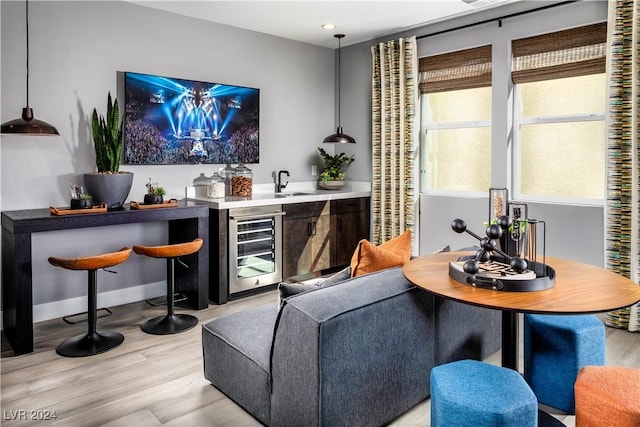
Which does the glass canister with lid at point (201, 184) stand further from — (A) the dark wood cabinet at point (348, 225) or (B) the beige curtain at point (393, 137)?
(B) the beige curtain at point (393, 137)

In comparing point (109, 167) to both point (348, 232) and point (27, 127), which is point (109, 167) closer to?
point (27, 127)

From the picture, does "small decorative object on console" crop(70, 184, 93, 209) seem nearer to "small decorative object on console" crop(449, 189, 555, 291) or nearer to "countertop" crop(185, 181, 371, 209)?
"countertop" crop(185, 181, 371, 209)

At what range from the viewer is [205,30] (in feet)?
14.5

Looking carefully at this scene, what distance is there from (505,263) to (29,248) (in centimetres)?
286

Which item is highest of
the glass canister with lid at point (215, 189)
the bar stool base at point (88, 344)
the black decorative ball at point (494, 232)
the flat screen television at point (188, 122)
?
the flat screen television at point (188, 122)

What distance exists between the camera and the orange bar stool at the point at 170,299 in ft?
11.0

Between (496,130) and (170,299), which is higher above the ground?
(496,130)

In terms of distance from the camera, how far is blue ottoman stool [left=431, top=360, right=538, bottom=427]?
1601mm

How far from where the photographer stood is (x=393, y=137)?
493 cm

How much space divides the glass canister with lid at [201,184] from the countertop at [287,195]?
0.04 metres

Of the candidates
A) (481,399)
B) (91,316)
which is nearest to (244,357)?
(481,399)

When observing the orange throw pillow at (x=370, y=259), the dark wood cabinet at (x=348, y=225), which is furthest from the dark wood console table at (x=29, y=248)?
the orange throw pillow at (x=370, y=259)

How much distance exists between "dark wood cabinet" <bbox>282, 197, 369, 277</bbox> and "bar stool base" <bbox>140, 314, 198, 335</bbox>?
119cm

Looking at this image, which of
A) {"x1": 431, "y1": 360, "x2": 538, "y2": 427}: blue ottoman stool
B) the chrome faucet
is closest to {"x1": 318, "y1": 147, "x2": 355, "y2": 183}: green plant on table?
the chrome faucet
